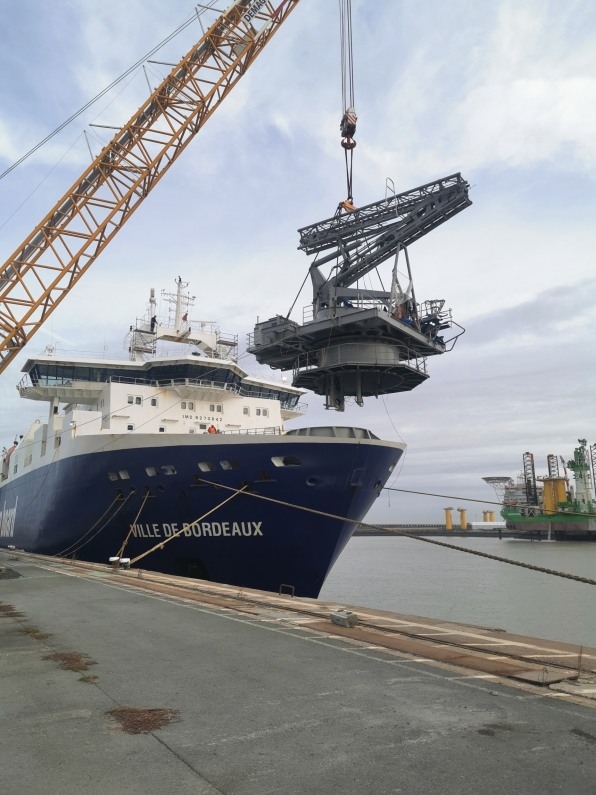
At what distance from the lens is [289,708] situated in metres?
5.46

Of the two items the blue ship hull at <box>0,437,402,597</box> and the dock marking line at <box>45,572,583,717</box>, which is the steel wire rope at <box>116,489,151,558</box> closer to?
the blue ship hull at <box>0,437,402,597</box>

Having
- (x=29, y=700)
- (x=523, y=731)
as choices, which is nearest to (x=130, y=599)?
(x=29, y=700)

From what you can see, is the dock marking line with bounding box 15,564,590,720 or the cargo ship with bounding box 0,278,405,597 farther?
the cargo ship with bounding box 0,278,405,597

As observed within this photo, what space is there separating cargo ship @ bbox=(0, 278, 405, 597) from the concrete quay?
269 inches

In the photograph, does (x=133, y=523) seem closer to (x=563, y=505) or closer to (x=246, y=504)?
(x=246, y=504)

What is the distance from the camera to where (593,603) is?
86.3 feet

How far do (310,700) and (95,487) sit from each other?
60.0 ft

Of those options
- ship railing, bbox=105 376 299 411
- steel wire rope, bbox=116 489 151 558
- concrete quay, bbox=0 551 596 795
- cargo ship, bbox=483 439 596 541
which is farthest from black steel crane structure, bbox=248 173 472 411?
cargo ship, bbox=483 439 596 541

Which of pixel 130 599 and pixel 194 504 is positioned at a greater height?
pixel 194 504

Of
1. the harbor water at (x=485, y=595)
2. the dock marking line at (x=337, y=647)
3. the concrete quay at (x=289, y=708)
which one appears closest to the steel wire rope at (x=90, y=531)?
the dock marking line at (x=337, y=647)

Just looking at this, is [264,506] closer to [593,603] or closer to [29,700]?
[29,700]

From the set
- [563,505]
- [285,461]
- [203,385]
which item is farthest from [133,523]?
[563,505]

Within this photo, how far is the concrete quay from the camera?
13.0 feet

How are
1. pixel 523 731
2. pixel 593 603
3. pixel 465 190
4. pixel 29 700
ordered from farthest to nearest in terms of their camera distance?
1. pixel 593 603
2. pixel 465 190
3. pixel 29 700
4. pixel 523 731
